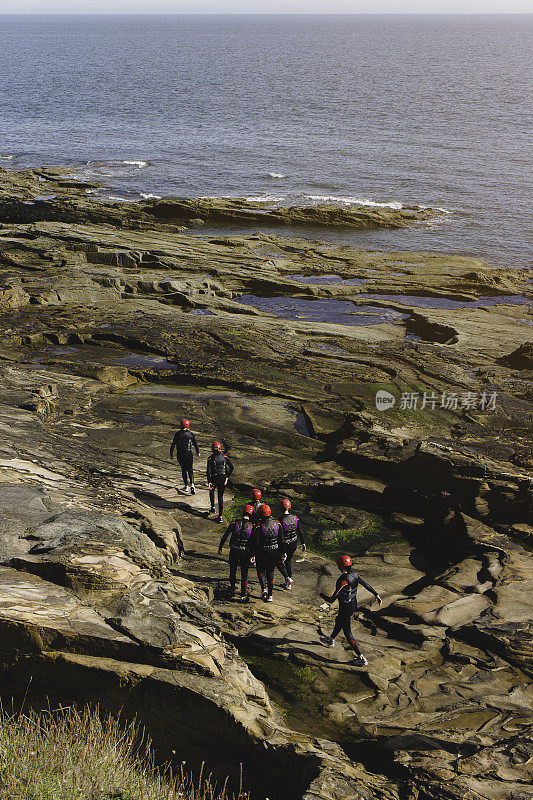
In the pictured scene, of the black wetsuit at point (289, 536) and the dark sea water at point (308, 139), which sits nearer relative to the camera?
the black wetsuit at point (289, 536)

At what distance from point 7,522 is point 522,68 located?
197225 mm

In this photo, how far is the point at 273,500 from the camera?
51.5ft

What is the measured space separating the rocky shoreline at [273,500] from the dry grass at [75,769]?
0.88 m

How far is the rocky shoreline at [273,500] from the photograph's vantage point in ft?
26.0

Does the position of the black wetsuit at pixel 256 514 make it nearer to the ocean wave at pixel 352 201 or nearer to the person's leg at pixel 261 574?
the person's leg at pixel 261 574

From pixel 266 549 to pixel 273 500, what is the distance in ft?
13.5

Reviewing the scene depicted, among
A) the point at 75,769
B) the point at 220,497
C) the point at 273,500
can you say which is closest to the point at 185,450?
the point at 220,497

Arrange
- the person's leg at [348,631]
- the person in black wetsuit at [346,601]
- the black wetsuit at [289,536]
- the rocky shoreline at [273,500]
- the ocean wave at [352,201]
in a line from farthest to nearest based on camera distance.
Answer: the ocean wave at [352,201], the black wetsuit at [289,536], the person in black wetsuit at [346,601], the person's leg at [348,631], the rocky shoreline at [273,500]

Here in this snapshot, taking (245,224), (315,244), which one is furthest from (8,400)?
(245,224)

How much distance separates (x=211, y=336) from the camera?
2491 centimetres

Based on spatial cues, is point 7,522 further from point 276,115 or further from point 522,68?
point 522,68

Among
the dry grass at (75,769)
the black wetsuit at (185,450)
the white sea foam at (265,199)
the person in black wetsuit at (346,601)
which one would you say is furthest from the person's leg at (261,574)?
the white sea foam at (265,199)

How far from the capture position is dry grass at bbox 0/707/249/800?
245 inches

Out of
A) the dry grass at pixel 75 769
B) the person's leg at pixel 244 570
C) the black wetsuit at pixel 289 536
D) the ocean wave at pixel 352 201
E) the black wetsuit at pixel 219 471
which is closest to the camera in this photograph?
the dry grass at pixel 75 769
